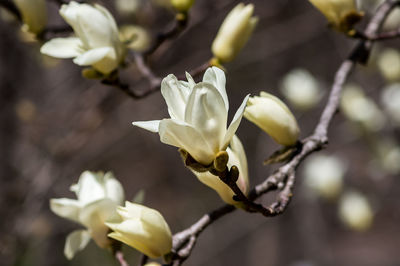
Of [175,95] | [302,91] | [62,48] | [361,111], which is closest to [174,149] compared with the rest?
[302,91]

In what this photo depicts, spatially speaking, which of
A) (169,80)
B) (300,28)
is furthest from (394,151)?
(169,80)

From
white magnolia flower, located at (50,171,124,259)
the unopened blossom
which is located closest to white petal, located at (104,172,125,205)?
white magnolia flower, located at (50,171,124,259)

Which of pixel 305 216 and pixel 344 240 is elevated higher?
pixel 305 216

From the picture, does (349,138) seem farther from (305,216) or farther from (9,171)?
(9,171)

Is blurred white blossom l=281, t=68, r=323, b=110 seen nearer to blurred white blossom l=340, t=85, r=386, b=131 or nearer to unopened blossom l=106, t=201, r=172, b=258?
blurred white blossom l=340, t=85, r=386, b=131

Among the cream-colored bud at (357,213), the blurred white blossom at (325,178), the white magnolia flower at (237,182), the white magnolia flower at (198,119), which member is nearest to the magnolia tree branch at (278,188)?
the white magnolia flower at (237,182)

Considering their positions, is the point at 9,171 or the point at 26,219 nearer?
the point at 26,219
